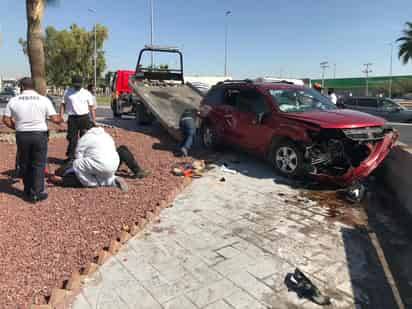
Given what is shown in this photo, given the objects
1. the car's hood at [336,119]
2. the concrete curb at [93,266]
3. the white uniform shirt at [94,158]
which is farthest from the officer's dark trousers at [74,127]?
the car's hood at [336,119]

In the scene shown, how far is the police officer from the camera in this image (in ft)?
13.8

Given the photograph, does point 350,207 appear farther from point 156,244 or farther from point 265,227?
point 156,244

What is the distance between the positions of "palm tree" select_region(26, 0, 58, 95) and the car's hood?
7.41 metres

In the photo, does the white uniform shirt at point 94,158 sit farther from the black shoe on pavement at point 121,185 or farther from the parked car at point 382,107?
the parked car at point 382,107

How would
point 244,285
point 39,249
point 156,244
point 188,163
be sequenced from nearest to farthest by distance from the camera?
point 244,285 < point 39,249 < point 156,244 < point 188,163

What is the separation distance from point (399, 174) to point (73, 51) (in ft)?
125

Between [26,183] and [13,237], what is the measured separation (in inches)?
47.4

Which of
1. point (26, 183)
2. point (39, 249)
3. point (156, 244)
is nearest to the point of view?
point (39, 249)

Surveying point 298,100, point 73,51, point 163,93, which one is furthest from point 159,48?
point 73,51

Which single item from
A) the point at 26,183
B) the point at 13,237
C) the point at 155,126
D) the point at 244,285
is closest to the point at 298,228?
the point at 244,285

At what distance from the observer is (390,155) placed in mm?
5469

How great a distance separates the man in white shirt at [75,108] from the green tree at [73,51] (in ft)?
109

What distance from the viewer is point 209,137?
7965mm

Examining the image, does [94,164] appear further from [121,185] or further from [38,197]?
[38,197]
